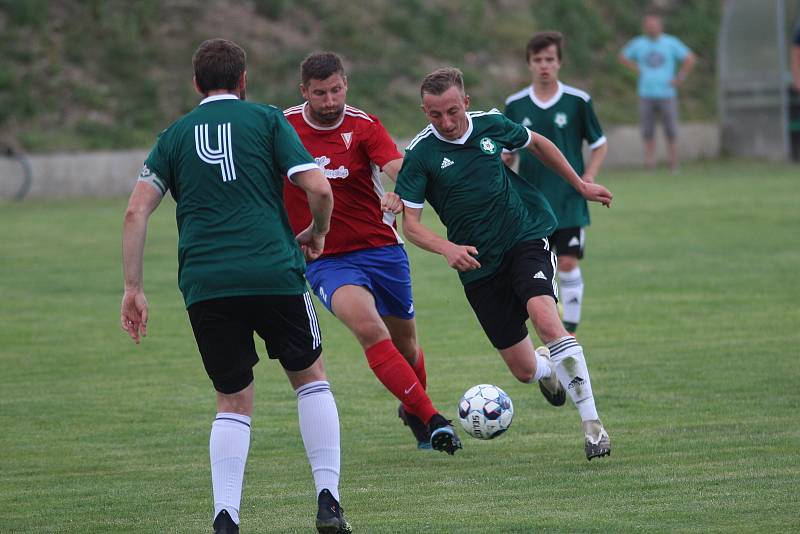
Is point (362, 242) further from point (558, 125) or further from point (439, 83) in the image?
point (558, 125)

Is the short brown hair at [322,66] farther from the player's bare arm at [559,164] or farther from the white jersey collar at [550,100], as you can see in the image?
the white jersey collar at [550,100]

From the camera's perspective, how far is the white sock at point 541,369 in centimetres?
750

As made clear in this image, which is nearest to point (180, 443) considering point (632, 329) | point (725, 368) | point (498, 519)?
point (498, 519)

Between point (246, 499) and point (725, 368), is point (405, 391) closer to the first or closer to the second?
point (246, 499)

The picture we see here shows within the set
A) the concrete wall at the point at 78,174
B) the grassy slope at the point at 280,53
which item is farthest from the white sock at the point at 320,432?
the grassy slope at the point at 280,53

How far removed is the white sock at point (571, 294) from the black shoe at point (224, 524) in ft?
18.4

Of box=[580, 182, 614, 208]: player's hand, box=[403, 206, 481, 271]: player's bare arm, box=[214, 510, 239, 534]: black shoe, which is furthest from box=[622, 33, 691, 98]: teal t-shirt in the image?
box=[214, 510, 239, 534]: black shoe

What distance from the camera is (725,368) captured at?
8.91 meters

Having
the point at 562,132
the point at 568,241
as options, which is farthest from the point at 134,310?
the point at 568,241

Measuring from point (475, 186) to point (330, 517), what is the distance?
230 centimetres

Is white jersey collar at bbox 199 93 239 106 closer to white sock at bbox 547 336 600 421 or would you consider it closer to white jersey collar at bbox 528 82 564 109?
white sock at bbox 547 336 600 421

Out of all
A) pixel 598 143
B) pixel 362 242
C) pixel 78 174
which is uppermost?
pixel 362 242

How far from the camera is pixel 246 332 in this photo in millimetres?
5527

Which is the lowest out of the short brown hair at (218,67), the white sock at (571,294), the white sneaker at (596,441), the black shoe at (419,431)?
the white sock at (571,294)
